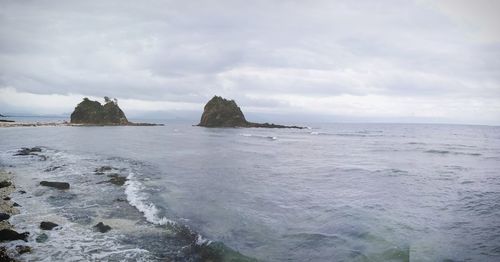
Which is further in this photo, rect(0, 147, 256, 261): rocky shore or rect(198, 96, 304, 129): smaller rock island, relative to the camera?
rect(198, 96, 304, 129): smaller rock island

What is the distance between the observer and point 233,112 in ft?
470

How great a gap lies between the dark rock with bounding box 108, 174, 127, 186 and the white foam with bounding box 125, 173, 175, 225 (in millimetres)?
419

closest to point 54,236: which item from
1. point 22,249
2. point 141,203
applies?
point 22,249

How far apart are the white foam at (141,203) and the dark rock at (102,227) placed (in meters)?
1.99

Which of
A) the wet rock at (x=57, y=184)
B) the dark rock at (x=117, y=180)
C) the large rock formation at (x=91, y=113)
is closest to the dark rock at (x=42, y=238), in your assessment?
the wet rock at (x=57, y=184)

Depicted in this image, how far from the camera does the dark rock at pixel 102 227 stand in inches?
541

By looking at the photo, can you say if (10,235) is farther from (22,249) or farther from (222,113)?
(222,113)

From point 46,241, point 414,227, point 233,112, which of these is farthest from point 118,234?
point 233,112

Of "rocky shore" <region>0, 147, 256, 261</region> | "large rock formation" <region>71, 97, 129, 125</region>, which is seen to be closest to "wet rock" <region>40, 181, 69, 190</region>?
"rocky shore" <region>0, 147, 256, 261</region>

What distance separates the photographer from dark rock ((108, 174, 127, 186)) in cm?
2390

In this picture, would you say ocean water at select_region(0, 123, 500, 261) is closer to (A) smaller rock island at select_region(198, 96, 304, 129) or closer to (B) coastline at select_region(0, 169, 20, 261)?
(B) coastline at select_region(0, 169, 20, 261)

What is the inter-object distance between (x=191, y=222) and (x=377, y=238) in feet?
27.3

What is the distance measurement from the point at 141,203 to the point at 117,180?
7476 millimetres

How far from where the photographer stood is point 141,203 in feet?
60.2
